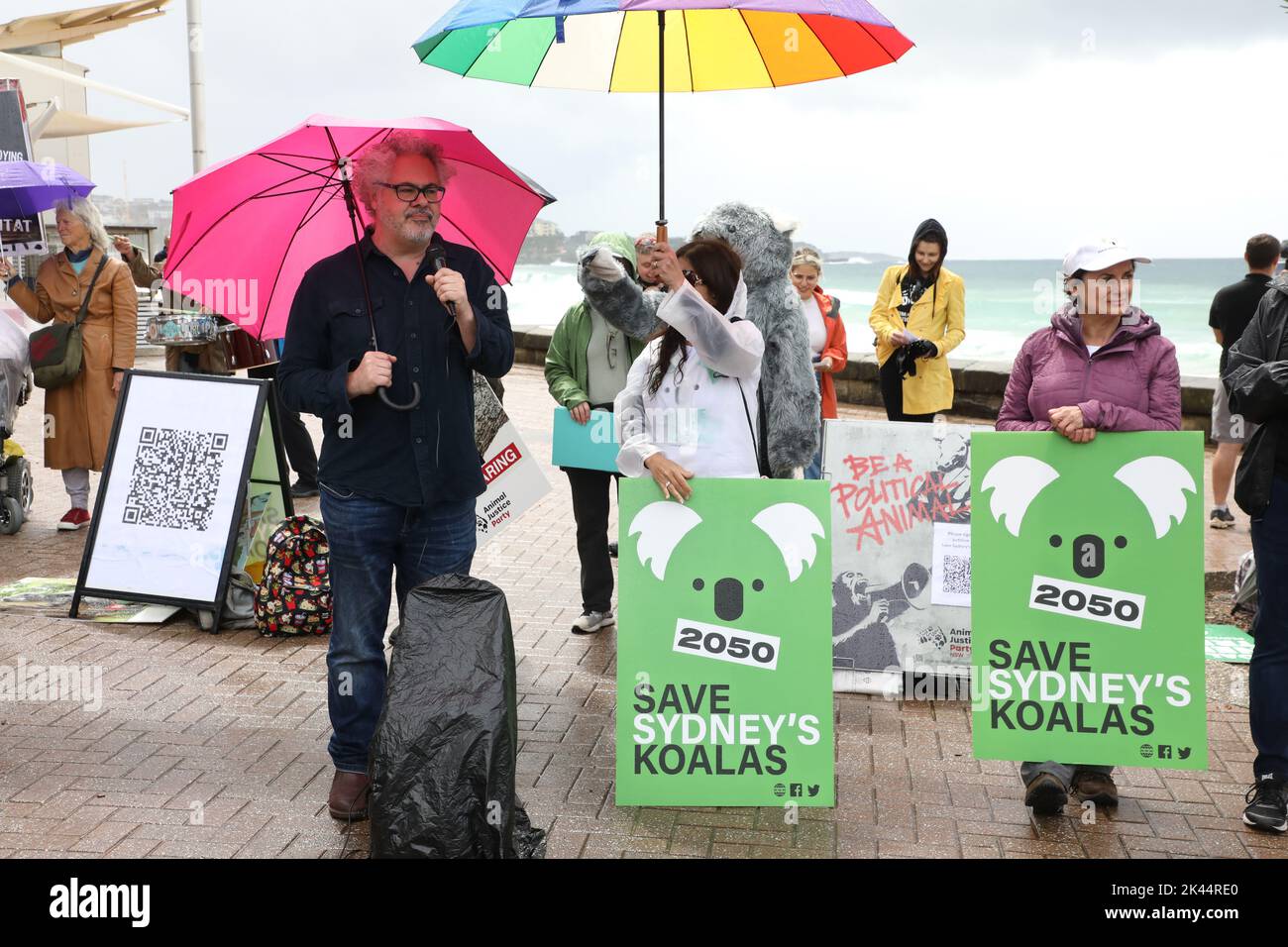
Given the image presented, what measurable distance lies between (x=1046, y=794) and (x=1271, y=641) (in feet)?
2.89

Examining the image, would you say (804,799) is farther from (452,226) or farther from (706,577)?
(452,226)

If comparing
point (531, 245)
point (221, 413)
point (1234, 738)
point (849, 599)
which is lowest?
point (1234, 738)

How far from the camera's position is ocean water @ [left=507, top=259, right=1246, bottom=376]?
43.0m

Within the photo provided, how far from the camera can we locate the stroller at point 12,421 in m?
8.34

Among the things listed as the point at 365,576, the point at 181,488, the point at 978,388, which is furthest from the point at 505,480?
the point at 978,388

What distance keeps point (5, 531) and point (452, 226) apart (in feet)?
17.8

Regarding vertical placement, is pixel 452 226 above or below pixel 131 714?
above

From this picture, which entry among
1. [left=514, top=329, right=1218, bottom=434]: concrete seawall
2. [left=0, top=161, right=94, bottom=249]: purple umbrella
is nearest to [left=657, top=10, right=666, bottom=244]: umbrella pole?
[left=0, top=161, right=94, bottom=249]: purple umbrella

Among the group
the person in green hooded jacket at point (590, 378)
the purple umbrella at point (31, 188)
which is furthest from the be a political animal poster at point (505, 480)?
the purple umbrella at point (31, 188)

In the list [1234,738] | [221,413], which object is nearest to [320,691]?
[221,413]

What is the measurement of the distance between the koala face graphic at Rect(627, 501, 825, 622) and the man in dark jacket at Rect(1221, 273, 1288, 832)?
1.39 m

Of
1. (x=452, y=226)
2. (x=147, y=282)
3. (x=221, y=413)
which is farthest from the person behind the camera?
(x=147, y=282)

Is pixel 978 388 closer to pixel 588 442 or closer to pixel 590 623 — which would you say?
pixel 590 623

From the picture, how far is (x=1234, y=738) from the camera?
511cm
